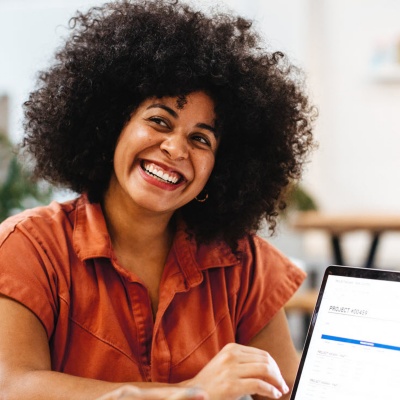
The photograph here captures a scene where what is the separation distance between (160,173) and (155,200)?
0.05 meters

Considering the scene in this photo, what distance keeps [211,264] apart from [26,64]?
3.41 meters

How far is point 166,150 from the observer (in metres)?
1.27

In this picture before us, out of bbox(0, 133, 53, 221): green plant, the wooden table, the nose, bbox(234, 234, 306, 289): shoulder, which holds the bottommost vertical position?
bbox(234, 234, 306, 289): shoulder

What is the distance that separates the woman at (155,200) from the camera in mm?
1227

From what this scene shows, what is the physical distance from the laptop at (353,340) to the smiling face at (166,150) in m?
0.37

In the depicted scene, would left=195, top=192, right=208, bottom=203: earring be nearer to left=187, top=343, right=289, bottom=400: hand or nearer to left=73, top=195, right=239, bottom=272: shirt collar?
left=73, top=195, right=239, bottom=272: shirt collar

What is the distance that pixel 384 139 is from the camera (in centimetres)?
439

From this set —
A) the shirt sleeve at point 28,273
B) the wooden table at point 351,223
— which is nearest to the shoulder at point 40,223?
the shirt sleeve at point 28,273

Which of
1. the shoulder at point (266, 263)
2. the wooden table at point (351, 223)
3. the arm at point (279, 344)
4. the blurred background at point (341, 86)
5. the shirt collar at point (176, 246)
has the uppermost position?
the blurred background at point (341, 86)

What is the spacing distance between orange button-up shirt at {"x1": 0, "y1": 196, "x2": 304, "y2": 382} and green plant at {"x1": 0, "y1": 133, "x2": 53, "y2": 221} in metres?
1.65

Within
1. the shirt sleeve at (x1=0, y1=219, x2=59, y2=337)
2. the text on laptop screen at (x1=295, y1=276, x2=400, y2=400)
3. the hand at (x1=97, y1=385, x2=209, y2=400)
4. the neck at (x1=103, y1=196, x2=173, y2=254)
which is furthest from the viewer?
the neck at (x1=103, y1=196, x2=173, y2=254)

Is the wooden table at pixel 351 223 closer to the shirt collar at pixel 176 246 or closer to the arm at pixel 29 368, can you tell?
the shirt collar at pixel 176 246

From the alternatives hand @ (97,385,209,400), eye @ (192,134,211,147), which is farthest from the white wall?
hand @ (97,385,209,400)

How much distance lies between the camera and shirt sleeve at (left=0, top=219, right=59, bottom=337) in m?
1.14
